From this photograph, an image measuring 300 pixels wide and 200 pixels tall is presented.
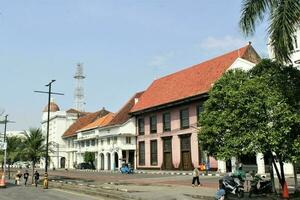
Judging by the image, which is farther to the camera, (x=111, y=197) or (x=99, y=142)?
(x=99, y=142)

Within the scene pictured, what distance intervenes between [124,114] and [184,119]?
620 inches

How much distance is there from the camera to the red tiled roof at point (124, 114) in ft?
211

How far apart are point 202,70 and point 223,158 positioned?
37142mm

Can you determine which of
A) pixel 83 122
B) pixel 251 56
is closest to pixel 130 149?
pixel 251 56

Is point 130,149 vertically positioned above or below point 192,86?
below

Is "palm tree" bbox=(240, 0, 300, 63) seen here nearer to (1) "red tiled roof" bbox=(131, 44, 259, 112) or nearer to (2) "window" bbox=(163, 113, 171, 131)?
(1) "red tiled roof" bbox=(131, 44, 259, 112)

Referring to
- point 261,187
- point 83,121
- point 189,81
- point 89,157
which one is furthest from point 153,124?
point 261,187

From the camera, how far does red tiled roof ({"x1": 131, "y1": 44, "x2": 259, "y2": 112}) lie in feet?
161

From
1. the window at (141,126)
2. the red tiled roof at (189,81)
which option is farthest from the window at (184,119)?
the window at (141,126)

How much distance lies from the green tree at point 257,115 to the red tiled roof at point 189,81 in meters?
27.0

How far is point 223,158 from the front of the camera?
59.8 ft

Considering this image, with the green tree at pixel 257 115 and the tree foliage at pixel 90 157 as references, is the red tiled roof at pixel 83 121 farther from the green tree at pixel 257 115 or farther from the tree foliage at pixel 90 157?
the green tree at pixel 257 115

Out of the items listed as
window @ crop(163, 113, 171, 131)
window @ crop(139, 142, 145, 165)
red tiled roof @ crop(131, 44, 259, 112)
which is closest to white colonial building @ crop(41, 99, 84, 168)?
window @ crop(139, 142, 145, 165)

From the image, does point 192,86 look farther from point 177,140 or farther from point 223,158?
point 223,158
